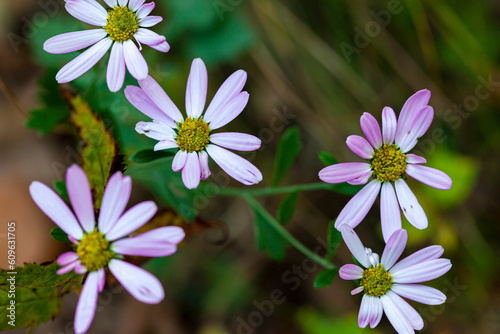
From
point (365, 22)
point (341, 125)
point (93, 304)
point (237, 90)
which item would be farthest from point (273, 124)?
point (93, 304)

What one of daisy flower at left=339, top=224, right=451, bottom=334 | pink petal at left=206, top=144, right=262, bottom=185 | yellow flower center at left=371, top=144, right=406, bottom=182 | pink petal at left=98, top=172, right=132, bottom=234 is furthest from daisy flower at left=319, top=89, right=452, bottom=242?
pink petal at left=98, top=172, right=132, bottom=234

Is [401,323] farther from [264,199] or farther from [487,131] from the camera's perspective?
[487,131]

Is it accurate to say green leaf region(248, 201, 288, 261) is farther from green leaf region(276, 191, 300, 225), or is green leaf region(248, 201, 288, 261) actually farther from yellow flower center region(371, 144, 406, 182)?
yellow flower center region(371, 144, 406, 182)

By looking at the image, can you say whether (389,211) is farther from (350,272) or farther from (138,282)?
(138,282)

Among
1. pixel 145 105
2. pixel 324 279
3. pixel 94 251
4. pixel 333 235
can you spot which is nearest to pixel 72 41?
pixel 145 105

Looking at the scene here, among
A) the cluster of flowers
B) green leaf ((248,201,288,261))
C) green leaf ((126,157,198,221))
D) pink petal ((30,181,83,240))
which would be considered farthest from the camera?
green leaf ((248,201,288,261))
